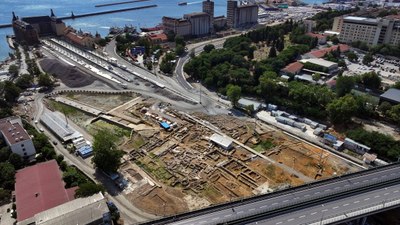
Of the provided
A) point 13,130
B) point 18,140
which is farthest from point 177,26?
point 18,140

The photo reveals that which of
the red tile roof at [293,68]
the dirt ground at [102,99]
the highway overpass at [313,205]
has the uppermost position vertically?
the red tile roof at [293,68]

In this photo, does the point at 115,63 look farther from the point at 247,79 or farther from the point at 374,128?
the point at 374,128

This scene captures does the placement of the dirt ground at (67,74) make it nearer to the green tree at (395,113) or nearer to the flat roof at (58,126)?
the flat roof at (58,126)

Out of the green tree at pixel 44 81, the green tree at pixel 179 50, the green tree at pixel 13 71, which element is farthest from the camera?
the green tree at pixel 179 50

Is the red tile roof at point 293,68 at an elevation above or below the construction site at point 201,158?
above

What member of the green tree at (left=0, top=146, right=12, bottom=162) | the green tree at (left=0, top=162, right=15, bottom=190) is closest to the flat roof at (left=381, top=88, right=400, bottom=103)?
the green tree at (left=0, top=162, right=15, bottom=190)

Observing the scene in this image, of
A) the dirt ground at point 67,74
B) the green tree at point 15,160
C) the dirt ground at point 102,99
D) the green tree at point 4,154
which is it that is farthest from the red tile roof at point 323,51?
the green tree at point 4,154
